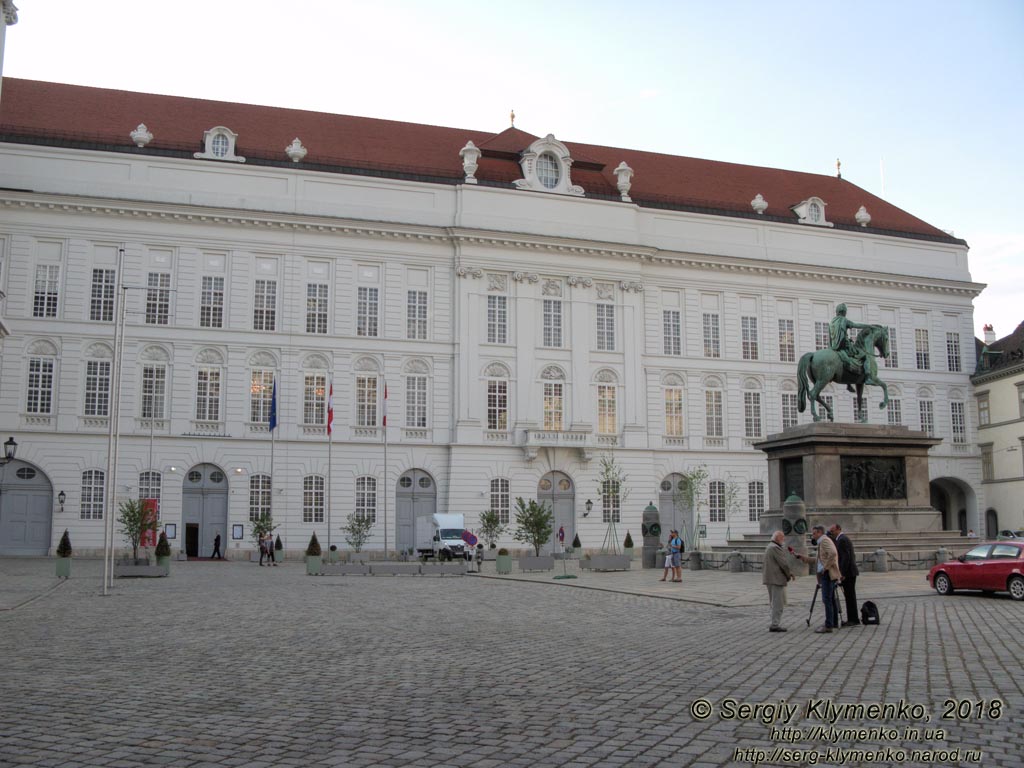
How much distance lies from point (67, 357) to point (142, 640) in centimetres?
3744

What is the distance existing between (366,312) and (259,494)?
34.7 feet

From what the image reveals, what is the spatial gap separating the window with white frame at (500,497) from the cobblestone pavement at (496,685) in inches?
1282

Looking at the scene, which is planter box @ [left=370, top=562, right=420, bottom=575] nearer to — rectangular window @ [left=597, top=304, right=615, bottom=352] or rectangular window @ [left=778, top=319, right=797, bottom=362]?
rectangular window @ [left=597, top=304, right=615, bottom=352]

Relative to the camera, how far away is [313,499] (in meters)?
51.1

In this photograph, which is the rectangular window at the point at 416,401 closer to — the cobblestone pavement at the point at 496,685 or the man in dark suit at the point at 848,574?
the cobblestone pavement at the point at 496,685

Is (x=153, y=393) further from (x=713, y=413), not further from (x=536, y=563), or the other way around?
(x=713, y=413)

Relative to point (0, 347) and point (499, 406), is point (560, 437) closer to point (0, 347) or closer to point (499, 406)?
point (499, 406)

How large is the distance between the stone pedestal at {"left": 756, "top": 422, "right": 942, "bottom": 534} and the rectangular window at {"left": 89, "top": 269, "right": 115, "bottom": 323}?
108 feet

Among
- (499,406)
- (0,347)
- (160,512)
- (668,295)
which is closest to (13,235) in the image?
(0,347)

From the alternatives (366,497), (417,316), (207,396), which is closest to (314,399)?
(207,396)

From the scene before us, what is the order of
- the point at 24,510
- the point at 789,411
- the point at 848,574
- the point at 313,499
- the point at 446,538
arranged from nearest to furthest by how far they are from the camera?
the point at 848,574 → the point at 24,510 → the point at 446,538 → the point at 313,499 → the point at 789,411

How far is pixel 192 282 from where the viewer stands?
50875 millimetres

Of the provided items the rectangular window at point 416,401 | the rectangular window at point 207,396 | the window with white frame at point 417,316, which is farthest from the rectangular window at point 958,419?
the rectangular window at point 207,396

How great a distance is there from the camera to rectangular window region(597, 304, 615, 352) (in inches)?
2227
